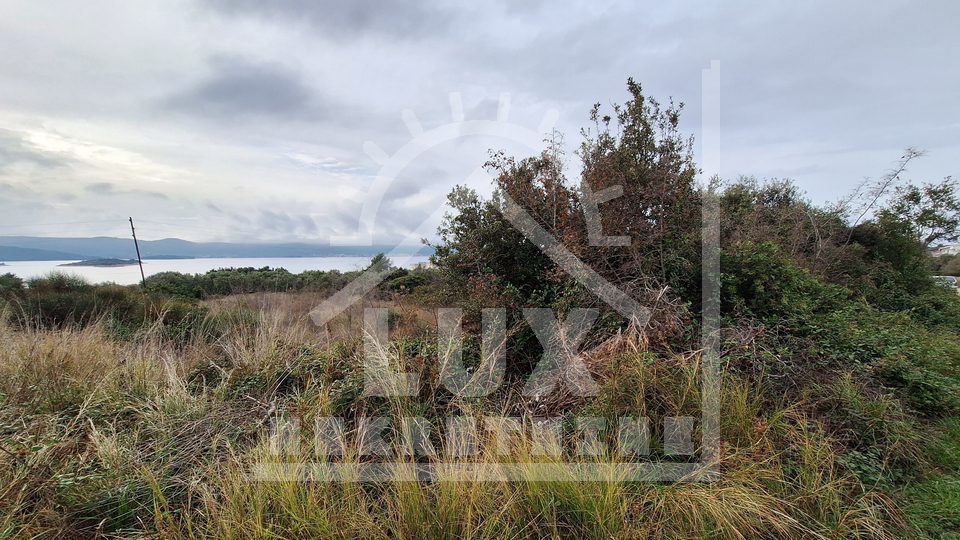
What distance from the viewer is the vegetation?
2018 mm

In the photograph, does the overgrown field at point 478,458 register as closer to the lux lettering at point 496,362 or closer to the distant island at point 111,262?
the lux lettering at point 496,362

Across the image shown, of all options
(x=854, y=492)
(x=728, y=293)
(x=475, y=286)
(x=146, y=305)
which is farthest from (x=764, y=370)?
(x=146, y=305)

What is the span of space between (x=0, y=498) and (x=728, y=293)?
242 inches

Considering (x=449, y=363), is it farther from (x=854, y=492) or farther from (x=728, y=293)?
(x=728, y=293)

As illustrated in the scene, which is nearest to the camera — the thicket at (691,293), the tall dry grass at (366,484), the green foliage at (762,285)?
the tall dry grass at (366,484)

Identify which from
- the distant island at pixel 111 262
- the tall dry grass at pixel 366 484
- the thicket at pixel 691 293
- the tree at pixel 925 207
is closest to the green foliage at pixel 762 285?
the thicket at pixel 691 293

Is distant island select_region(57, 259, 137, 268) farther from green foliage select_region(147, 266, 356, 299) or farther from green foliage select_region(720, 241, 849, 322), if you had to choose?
green foliage select_region(720, 241, 849, 322)

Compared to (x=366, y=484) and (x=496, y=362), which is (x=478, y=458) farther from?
(x=496, y=362)

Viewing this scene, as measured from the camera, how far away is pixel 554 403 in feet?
10.4

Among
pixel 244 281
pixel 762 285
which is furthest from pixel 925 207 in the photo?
pixel 244 281

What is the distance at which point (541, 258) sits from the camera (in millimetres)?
5391

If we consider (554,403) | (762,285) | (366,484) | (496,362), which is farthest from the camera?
(762,285)

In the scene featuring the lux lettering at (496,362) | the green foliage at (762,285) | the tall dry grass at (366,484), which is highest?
the green foliage at (762,285)

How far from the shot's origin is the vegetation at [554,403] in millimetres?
2018
